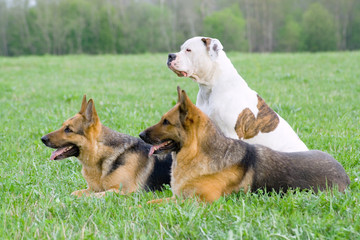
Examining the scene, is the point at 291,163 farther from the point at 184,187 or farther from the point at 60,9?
the point at 60,9

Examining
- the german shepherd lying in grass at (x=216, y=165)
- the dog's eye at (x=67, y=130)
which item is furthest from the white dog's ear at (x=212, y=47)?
the dog's eye at (x=67, y=130)

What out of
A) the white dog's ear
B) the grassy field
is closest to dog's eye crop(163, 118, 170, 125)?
the grassy field

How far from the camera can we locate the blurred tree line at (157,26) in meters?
62.4

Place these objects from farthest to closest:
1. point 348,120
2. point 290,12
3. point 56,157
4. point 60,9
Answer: point 290,12, point 60,9, point 348,120, point 56,157

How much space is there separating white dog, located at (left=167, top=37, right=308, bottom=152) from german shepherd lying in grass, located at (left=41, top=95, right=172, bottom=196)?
3.35ft

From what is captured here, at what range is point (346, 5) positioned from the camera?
68.7 meters

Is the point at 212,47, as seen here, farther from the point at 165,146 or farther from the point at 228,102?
the point at 165,146

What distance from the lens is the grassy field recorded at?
3.55m

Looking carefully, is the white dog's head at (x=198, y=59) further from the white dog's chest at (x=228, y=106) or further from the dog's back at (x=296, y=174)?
the dog's back at (x=296, y=174)

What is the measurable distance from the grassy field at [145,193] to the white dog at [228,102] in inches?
42.2

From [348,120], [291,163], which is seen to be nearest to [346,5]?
[348,120]

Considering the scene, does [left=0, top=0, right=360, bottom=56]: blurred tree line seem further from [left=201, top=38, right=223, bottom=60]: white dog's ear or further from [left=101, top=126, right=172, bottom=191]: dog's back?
[left=101, top=126, right=172, bottom=191]: dog's back

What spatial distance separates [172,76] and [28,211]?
14.3 metres

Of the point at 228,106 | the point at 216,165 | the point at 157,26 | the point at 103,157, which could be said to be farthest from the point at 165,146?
the point at 157,26
